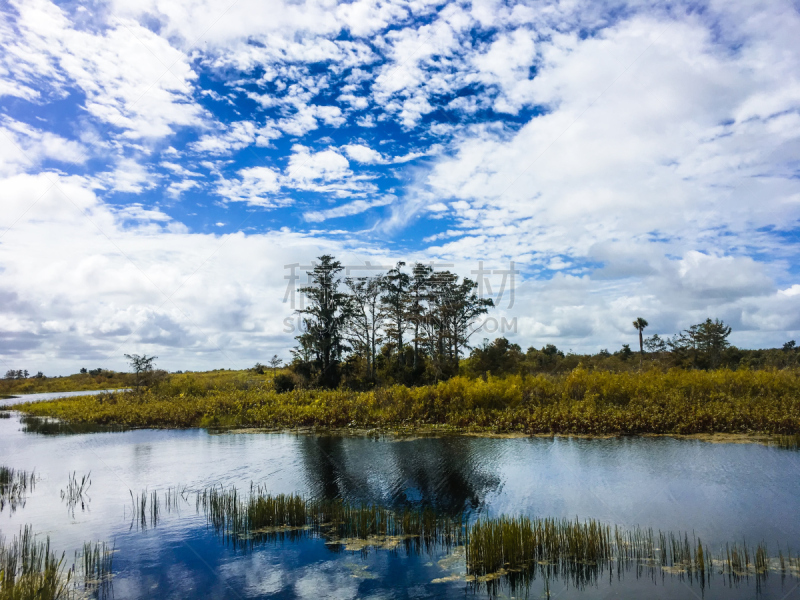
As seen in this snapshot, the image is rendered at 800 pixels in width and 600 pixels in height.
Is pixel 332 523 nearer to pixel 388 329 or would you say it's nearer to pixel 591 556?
pixel 591 556

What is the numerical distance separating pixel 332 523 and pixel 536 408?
15606 mm

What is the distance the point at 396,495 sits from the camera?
1321 cm

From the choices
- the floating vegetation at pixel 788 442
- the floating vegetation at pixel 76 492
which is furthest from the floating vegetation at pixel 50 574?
the floating vegetation at pixel 788 442

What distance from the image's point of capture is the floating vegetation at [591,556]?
8273 millimetres

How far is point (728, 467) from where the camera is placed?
49.8 ft

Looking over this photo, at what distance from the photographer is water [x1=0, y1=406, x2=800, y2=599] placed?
8258 millimetres

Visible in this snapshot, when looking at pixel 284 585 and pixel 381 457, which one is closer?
pixel 284 585

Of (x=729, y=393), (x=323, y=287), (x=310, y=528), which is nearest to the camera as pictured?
(x=310, y=528)

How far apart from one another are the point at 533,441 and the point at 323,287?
27181mm

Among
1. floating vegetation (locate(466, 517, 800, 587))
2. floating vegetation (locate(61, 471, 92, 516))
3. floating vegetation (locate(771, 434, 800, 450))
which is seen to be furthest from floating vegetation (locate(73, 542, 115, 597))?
floating vegetation (locate(771, 434, 800, 450))

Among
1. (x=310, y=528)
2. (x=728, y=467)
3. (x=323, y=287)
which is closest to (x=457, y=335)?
(x=323, y=287)

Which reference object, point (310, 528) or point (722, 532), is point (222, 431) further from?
point (722, 532)

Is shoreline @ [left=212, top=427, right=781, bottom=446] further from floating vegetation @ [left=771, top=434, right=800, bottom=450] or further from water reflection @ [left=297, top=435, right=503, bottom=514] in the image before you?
water reflection @ [left=297, top=435, right=503, bottom=514]

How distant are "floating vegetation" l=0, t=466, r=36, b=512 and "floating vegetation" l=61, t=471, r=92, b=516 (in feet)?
3.26
